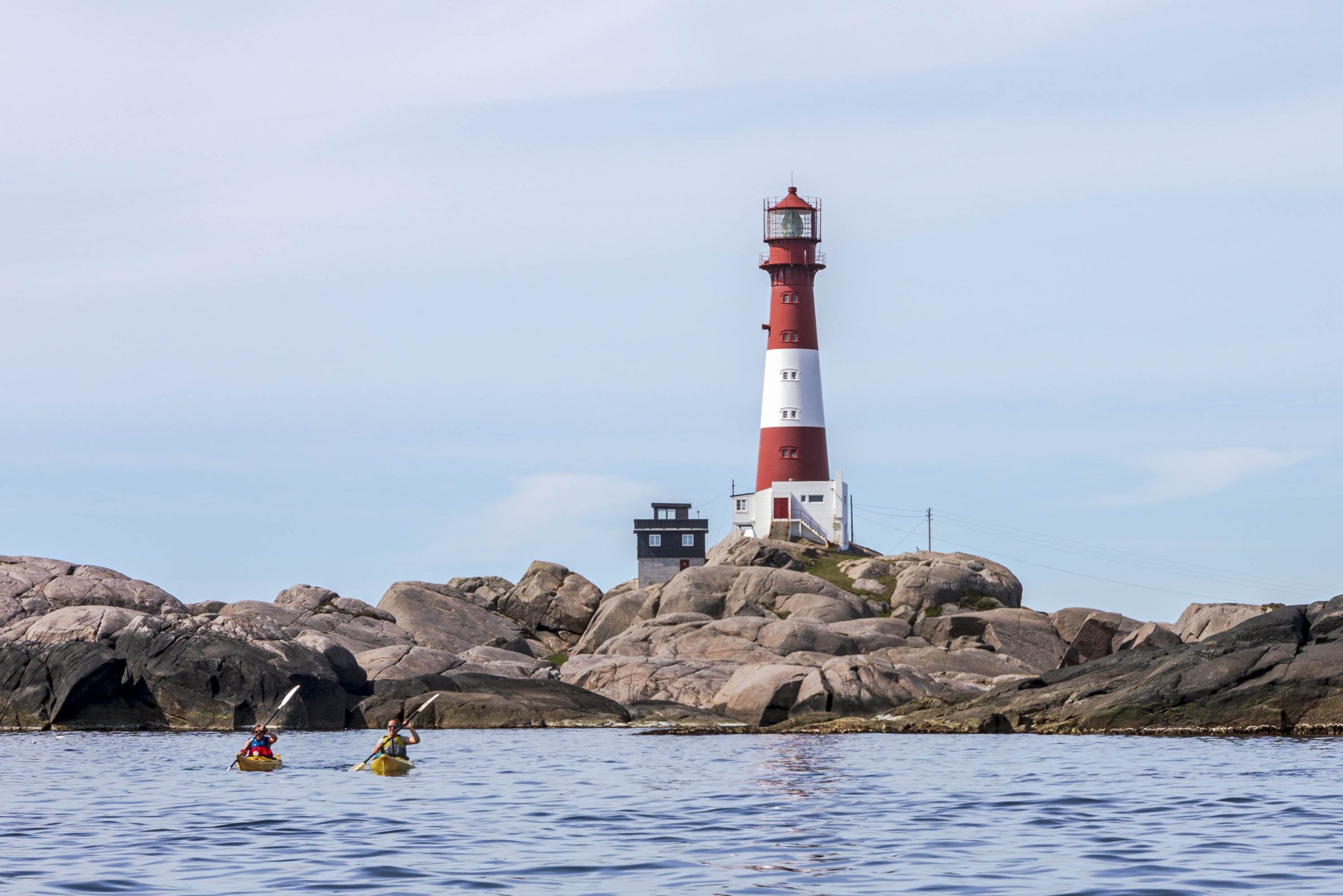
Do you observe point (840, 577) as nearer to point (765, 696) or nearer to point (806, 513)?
point (806, 513)

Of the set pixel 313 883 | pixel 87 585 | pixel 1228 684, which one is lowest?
pixel 313 883

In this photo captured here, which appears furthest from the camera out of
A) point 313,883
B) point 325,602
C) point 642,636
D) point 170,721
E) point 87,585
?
point 325,602

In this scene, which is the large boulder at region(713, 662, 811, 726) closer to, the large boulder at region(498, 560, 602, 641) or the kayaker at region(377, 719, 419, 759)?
the kayaker at region(377, 719, 419, 759)

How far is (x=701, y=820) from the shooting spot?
23.3 m

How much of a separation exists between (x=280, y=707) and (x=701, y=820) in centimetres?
2195

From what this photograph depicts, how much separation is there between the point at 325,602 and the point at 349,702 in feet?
49.8

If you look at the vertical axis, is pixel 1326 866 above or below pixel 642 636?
below

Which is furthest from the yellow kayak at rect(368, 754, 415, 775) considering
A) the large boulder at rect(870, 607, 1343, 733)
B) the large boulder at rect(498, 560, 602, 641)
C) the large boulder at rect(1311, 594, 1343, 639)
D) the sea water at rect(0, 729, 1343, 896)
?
the large boulder at rect(498, 560, 602, 641)

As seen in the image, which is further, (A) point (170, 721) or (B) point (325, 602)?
(B) point (325, 602)

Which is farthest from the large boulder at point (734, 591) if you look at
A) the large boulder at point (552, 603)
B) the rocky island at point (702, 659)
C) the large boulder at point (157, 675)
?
the large boulder at point (157, 675)

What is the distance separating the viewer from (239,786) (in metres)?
29.9

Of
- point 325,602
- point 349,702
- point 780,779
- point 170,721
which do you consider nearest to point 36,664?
point 170,721

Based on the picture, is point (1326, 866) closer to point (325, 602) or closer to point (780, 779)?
point (780, 779)

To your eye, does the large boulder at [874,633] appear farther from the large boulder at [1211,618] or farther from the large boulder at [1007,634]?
the large boulder at [1211,618]
